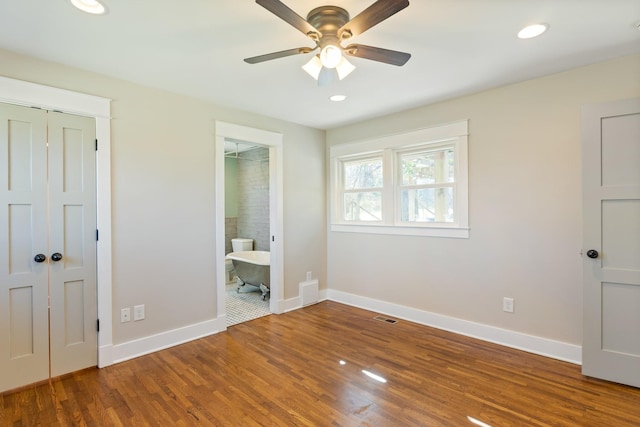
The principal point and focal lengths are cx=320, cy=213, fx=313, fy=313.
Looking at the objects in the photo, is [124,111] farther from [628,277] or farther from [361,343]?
[628,277]

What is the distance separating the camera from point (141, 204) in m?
2.91

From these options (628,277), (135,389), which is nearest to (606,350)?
(628,277)

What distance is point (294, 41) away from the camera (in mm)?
2166

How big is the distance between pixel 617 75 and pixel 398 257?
100 inches

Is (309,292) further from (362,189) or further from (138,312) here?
(138,312)

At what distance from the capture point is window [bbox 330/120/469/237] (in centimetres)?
339

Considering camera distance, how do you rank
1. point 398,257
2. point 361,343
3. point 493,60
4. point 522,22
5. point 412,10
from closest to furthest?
point 412,10 → point 522,22 → point 493,60 → point 361,343 → point 398,257

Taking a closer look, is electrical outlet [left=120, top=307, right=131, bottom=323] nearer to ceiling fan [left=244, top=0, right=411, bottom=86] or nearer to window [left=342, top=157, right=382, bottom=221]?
ceiling fan [left=244, top=0, right=411, bottom=86]

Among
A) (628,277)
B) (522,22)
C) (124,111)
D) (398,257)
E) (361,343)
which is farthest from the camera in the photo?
(398,257)

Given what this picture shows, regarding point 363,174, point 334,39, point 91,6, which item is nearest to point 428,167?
point 363,174

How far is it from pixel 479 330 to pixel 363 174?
92.1 inches

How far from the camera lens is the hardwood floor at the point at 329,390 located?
2002mm

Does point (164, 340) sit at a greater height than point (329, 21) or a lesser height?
lesser

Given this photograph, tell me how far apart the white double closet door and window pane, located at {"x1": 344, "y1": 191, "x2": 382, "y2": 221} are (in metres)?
3.03
